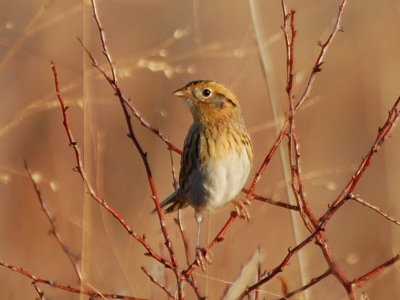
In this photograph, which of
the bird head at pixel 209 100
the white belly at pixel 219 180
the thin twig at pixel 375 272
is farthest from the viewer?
the bird head at pixel 209 100

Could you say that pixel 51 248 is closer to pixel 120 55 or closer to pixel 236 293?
pixel 120 55

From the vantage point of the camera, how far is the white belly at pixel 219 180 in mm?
3725

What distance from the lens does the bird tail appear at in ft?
12.7

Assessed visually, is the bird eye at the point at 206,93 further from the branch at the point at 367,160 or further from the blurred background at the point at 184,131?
the branch at the point at 367,160

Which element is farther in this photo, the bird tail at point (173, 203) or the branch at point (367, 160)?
the bird tail at point (173, 203)

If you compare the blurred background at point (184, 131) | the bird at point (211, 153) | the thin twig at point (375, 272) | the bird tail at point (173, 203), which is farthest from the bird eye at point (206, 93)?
the thin twig at point (375, 272)

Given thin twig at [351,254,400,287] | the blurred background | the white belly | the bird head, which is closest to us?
thin twig at [351,254,400,287]

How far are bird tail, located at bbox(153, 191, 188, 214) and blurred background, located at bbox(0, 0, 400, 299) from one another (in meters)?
0.62

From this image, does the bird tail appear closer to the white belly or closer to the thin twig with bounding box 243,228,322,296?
the white belly

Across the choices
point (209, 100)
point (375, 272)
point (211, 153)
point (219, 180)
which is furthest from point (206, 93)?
point (375, 272)

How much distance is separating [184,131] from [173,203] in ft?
8.16

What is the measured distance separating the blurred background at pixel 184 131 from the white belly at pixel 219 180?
2.56ft

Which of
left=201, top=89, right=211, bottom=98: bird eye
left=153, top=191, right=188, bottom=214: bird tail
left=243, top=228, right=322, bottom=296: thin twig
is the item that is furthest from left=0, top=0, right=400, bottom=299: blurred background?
left=243, top=228, right=322, bottom=296: thin twig

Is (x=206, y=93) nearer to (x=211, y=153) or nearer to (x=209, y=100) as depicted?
(x=209, y=100)
